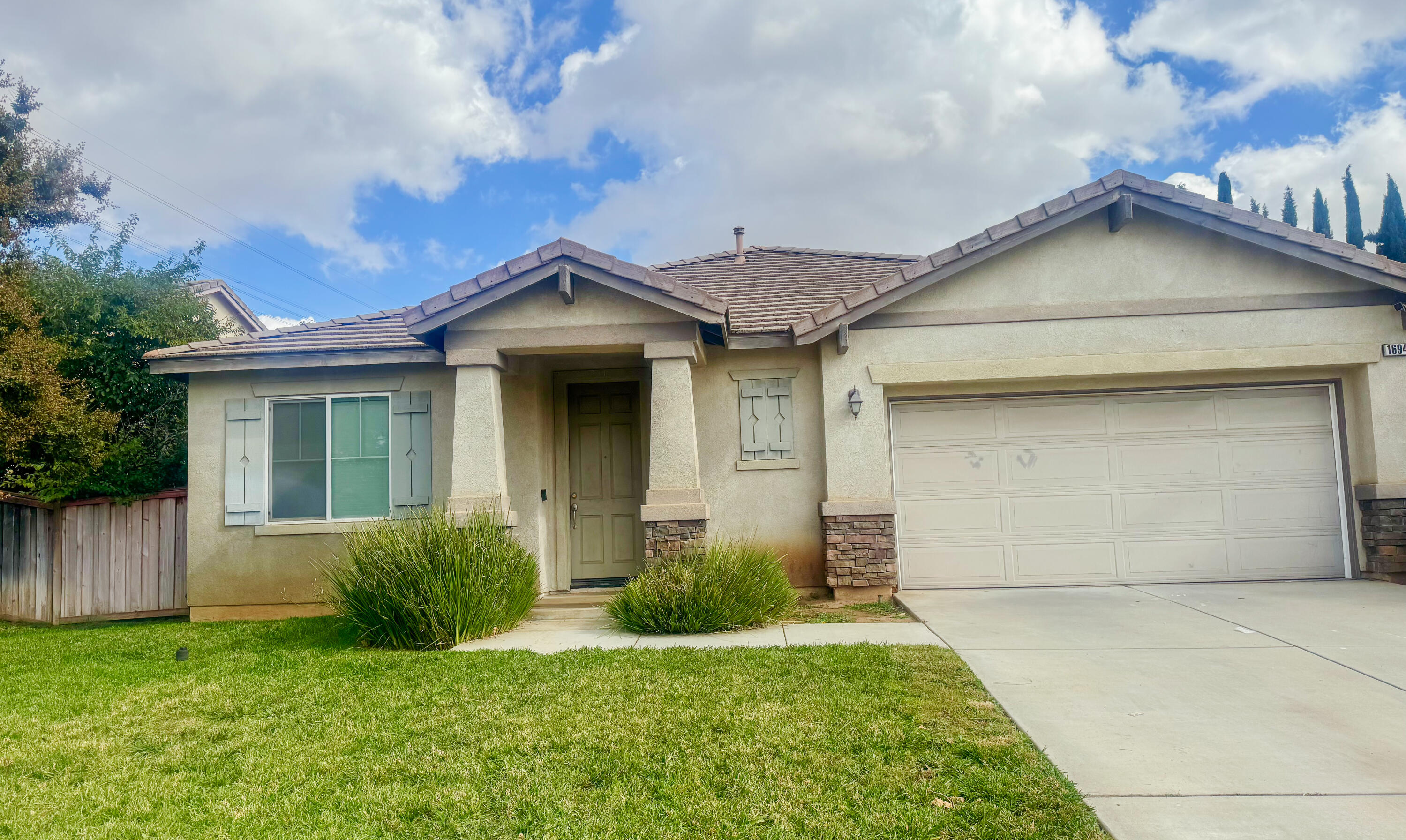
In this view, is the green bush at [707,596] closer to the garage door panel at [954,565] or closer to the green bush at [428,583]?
the green bush at [428,583]

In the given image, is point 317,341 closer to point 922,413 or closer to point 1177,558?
point 922,413

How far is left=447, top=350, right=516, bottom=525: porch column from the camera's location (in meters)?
8.35

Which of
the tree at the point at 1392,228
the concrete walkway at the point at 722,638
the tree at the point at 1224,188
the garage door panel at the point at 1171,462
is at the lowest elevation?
the concrete walkway at the point at 722,638

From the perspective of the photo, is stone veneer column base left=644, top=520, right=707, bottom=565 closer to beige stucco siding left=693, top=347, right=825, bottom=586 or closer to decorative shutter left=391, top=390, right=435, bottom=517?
beige stucco siding left=693, top=347, right=825, bottom=586

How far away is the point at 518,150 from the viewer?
1592cm

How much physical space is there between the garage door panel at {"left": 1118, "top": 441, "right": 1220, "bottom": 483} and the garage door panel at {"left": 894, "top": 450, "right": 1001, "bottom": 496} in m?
1.52

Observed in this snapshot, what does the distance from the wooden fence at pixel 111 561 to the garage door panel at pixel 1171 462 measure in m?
11.9

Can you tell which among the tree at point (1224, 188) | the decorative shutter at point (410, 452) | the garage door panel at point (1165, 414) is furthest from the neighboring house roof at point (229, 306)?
the tree at point (1224, 188)

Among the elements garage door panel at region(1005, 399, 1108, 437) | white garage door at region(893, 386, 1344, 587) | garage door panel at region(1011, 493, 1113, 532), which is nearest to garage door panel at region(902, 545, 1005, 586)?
white garage door at region(893, 386, 1344, 587)

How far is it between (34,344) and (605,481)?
6727 millimetres

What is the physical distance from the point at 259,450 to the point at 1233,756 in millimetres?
9977

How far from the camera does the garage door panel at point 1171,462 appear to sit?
9180 mm

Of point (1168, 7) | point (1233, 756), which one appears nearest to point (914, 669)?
point (1233, 756)

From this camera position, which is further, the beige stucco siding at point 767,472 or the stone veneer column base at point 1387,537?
the beige stucco siding at point 767,472
